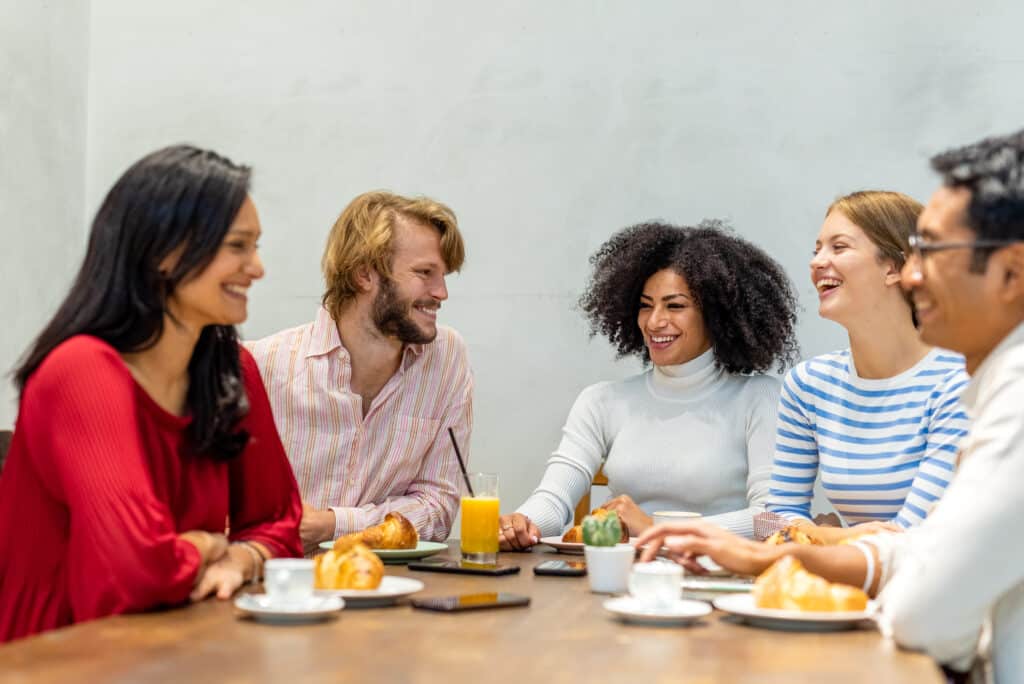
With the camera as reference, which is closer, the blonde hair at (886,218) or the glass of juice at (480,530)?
the glass of juice at (480,530)

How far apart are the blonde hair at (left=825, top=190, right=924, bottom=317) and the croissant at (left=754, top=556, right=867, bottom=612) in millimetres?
1322

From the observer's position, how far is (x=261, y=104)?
3959mm

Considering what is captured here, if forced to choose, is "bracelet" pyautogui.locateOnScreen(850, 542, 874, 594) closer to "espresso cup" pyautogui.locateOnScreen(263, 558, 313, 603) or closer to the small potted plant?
the small potted plant

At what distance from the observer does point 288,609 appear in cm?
133

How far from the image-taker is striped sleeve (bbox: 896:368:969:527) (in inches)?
89.0

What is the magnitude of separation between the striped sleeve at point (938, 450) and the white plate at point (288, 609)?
132 cm

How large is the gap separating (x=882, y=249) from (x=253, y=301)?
2.15 meters

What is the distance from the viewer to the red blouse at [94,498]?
1.40 metres

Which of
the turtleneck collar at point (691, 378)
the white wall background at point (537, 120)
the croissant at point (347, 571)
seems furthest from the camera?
the white wall background at point (537, 120)

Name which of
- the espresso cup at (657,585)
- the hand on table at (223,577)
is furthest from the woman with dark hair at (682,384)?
the espresso cup at (657,585)

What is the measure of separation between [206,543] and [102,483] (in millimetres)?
186

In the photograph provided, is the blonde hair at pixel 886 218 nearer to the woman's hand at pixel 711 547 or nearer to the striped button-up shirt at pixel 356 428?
the striped button-up shirt at pixel 356 428

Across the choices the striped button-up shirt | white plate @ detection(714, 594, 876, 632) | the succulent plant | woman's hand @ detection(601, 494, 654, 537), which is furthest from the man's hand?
white plate @ detection(714, 594, 876, 632)

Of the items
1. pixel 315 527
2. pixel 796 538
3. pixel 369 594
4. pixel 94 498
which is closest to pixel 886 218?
pixel 796 538
